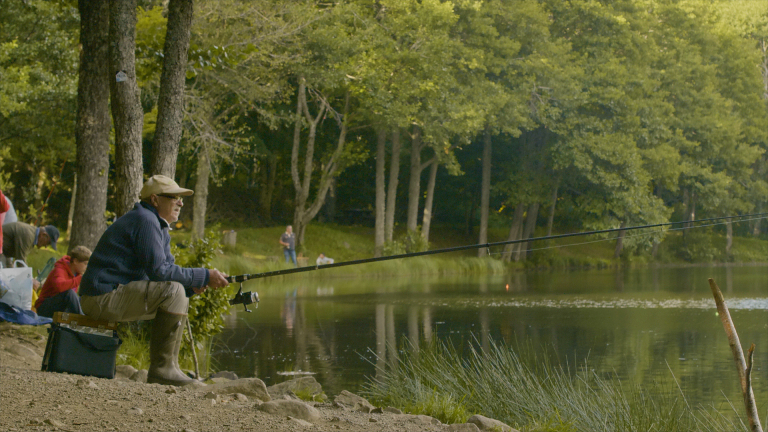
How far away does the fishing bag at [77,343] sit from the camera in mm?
5359

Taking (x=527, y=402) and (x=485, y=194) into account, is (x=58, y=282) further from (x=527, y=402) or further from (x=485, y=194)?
(x=485, y=194)

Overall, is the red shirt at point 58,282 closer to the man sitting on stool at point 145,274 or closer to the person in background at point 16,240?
the man sitting on stool at point 145,274

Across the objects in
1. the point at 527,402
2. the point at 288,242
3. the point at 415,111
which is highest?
the point at 415,111

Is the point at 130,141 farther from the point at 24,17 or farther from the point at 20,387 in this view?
the point at 24,17

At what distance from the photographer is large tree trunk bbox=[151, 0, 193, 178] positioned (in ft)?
25.7

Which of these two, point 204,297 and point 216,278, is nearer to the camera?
point 216,278

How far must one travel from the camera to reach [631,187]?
1236 inches

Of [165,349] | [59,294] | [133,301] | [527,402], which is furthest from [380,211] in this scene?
[133,301]

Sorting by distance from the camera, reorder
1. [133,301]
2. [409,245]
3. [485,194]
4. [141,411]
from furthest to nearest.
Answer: [485,194] → [409,245] → [133,301] → [141,411]

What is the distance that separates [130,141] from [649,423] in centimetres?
508

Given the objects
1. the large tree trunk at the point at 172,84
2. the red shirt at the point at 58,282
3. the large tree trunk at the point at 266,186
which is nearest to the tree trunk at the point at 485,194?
the large tree trunk at the point at 266,186

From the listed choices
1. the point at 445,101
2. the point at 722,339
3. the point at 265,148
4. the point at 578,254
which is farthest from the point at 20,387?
the point at 578,254

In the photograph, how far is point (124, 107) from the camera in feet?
26.0

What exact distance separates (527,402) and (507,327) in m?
6.57
